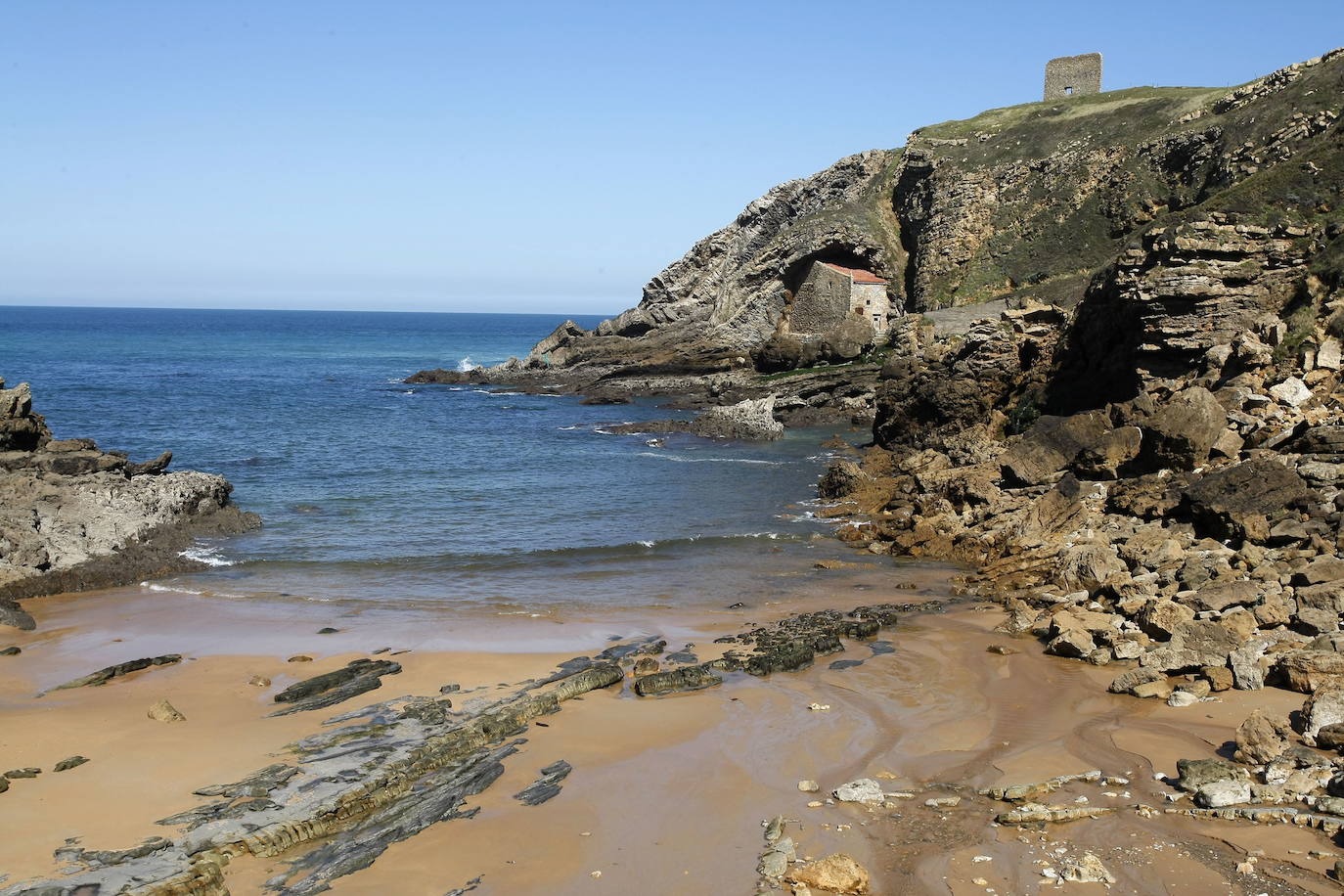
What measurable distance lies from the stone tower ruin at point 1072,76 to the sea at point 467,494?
111 ft

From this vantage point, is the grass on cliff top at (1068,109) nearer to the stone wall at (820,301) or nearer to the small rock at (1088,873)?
the stone wall at (820,301)

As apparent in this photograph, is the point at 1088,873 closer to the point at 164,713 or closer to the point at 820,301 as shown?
the point at 164,713

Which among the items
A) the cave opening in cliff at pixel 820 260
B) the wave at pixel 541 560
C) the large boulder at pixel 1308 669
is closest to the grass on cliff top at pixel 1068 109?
the cave opening in cliff at pixel 820 260

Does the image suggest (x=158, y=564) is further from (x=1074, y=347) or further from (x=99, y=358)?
(x=99, y=358)

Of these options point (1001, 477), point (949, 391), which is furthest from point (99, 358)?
point (1001, 477)

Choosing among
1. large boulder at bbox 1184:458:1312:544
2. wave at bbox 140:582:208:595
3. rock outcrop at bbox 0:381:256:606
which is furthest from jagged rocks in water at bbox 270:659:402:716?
large boulder at bbox 1184:458:1312:544

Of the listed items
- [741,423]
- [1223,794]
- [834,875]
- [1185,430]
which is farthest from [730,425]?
[834,875]

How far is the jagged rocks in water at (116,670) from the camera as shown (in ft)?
43.7

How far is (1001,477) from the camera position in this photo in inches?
861

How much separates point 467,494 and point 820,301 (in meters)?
31.3

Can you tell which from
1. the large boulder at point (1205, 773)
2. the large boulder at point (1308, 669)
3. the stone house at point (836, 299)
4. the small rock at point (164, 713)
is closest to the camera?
the large boulder at point (1205, 773)

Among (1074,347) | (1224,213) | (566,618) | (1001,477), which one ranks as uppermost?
(1224,213)

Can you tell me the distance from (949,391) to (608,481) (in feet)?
35.1

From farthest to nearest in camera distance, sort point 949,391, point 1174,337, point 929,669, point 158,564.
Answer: point 949,391 < point 1174,337 < point 158,564 < point 929,669
